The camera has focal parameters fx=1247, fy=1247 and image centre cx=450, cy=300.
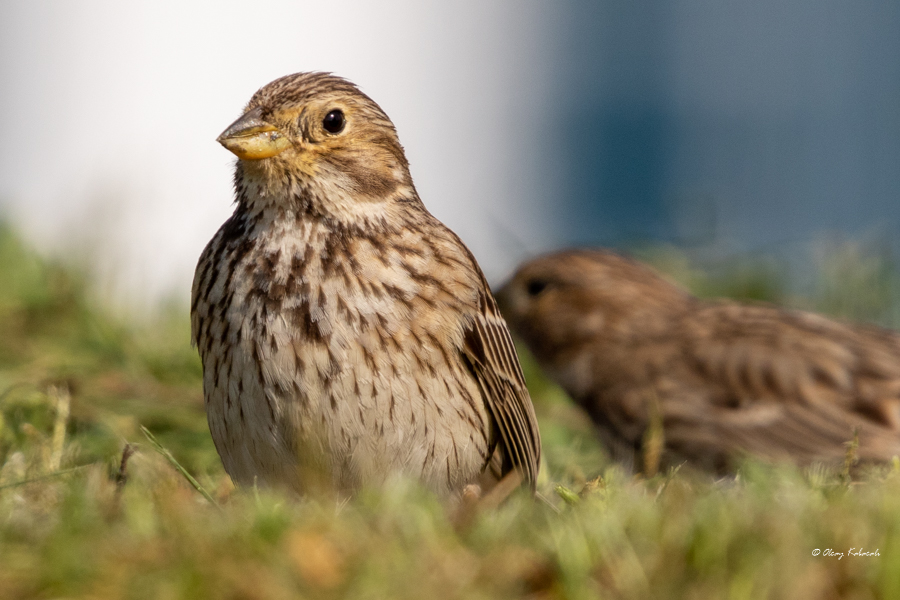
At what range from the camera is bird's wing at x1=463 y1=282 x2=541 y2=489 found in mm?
3920

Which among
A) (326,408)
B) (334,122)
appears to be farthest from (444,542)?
(334,122)

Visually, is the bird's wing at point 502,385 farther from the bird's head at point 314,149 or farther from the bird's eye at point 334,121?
the bird's eye at point 334,121

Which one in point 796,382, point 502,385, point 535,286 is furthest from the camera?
point 535,286

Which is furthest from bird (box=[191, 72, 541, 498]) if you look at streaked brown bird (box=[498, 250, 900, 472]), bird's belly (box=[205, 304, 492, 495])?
streaked brown bird (box=[498, 250, 900, 472])

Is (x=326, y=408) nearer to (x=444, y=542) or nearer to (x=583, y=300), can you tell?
(x=444, y=542)

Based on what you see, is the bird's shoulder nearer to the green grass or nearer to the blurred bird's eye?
the green grass

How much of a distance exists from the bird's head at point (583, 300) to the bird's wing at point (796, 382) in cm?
42

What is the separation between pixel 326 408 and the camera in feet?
11.6

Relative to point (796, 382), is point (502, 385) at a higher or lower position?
higher

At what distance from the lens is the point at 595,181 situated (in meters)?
13.6

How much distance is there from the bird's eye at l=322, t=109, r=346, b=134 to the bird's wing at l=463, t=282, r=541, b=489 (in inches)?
28.2

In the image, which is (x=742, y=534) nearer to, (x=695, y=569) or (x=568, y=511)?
(x=695, y=569)

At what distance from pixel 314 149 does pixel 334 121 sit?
0.14 meters

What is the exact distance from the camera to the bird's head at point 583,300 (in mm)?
6602
